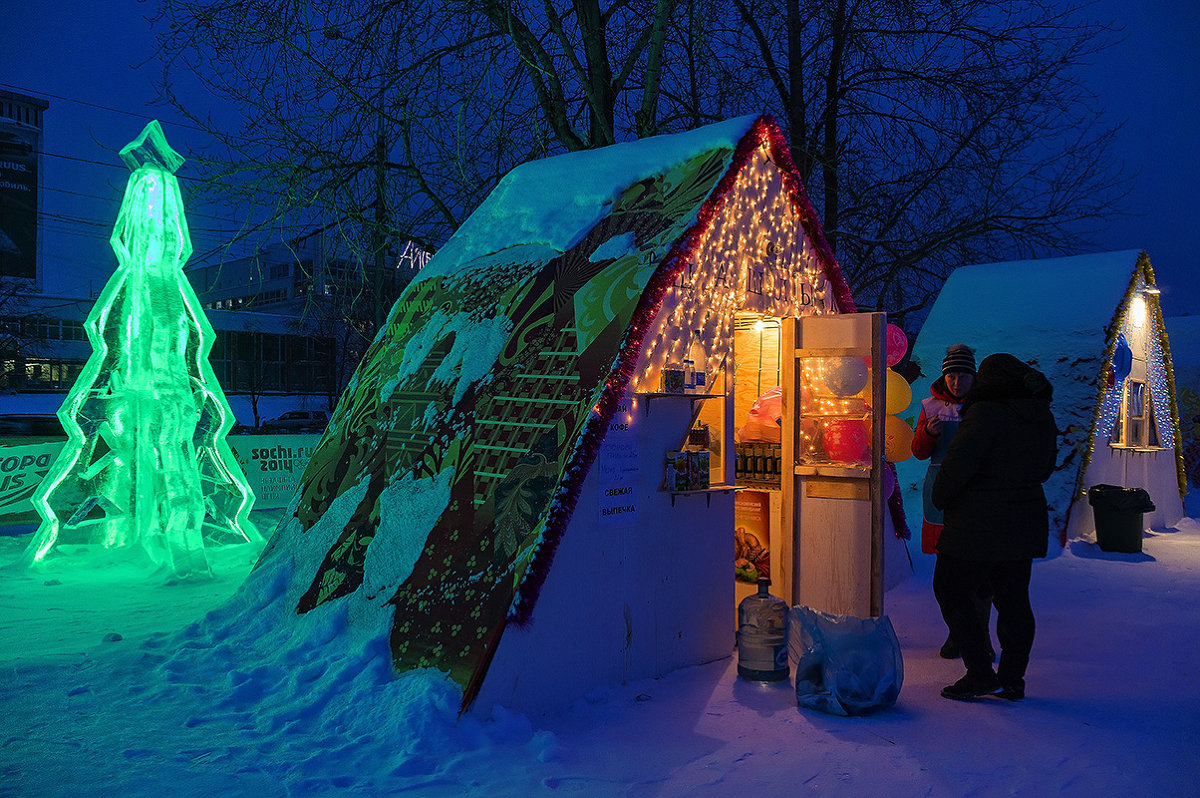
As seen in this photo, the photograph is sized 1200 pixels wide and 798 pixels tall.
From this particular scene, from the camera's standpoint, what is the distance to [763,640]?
5.00m

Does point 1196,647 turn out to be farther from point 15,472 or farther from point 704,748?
point 15,472

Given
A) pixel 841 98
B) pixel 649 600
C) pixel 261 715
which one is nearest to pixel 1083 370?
pixel 841 98

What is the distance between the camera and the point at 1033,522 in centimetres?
448

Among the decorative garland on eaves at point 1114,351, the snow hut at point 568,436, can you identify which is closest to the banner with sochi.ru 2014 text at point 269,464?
the snow hut at point 568,436

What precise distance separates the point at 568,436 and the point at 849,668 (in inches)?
74.0

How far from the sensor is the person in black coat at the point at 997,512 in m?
4.47

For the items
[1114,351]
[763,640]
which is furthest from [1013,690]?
[1114,351]

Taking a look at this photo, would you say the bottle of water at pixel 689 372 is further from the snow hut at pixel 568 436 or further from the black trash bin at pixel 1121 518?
the black trash bin at pixel 1121 518

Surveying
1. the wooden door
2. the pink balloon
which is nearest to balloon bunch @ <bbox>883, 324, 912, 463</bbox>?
the pink balloon

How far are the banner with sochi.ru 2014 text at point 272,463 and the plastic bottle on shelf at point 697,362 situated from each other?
28.5 feet

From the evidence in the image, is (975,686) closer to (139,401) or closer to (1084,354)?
(1084,354)

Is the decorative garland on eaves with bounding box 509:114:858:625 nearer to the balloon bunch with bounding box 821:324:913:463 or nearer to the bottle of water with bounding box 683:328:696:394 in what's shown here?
the bottle of water with bounding box 683:328:696:394

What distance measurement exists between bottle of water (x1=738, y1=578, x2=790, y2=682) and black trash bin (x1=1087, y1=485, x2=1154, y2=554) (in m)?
6.99

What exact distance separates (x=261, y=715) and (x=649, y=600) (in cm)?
211
